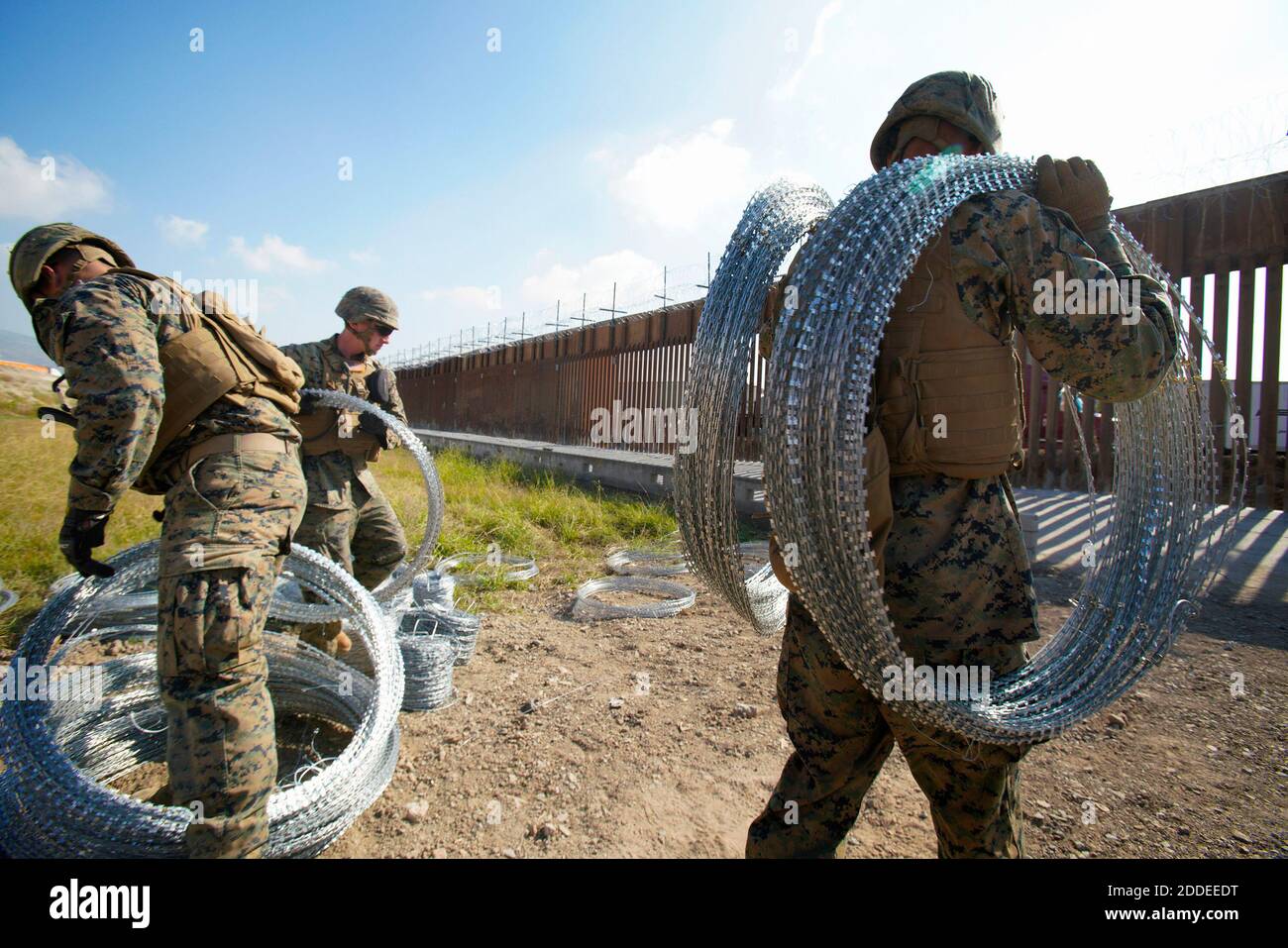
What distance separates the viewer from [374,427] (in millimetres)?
4320

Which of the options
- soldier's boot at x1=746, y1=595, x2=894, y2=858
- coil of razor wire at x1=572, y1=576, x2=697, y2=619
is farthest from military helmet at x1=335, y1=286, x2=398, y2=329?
soldier's boot at x1=746, y1=595, x2=894, y2=858

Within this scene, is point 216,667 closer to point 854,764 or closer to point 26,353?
point 854,764

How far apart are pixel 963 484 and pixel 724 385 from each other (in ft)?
2.79

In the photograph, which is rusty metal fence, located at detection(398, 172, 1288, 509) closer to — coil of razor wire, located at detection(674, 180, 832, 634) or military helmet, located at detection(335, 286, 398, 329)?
coil of razor wire, located at detection(674, 180, 832, 634)

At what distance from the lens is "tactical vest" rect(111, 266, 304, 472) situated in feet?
8.04

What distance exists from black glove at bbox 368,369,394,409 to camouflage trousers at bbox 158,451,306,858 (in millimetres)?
2384

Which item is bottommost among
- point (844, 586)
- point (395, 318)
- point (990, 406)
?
point (844, 586)

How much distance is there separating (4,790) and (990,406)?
3567 millimetres

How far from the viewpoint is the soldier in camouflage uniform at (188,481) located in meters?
2.15

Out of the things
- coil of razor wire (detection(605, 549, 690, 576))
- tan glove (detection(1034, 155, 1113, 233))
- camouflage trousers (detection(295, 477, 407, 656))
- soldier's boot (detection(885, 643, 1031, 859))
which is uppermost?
tan glove (detection(1034, 155, 1113, 233))

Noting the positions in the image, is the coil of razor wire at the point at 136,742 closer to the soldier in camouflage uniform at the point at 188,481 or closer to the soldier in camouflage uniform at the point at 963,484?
the soldier in camouflage uniform at the point at 188,481

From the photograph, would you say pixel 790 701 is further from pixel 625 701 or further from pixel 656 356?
pixel 656 356

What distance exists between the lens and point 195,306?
2.60 m
